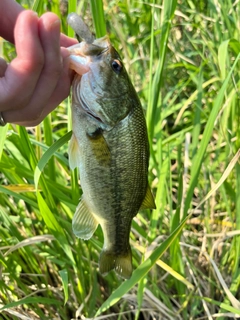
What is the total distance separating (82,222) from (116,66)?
44cm

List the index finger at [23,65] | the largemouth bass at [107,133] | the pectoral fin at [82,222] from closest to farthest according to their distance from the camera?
the index finger at [23,65], the largemouth bass at [107,133], the pectoral fin at [82,222]

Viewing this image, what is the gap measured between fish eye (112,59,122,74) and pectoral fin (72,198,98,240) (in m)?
0.37

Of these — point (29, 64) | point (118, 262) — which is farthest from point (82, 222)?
point (29, 64)

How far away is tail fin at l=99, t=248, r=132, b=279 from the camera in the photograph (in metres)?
1.14

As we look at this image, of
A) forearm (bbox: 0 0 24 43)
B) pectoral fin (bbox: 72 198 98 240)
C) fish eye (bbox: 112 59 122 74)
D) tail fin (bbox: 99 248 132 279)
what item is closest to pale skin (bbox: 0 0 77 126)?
forearm (bbox: 0 0 24 43)

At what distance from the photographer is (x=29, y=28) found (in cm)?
75

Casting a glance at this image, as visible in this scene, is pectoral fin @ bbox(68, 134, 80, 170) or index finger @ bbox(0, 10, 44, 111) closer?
index finger @ bbox(0, 10, 44, 111)

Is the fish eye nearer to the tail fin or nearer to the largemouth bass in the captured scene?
the largemouth bass

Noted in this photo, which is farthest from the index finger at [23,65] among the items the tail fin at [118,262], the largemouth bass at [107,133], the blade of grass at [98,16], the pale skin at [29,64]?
the tail fin at [118,262]

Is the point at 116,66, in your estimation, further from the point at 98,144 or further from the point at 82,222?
the point at 82,222

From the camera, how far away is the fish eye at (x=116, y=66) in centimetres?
101

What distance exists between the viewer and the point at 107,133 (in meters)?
1.03

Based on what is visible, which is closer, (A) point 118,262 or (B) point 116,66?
(B) point 116,66

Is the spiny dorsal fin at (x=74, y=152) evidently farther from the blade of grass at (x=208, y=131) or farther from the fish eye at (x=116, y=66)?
the blade of grass at (x=208, y=131)
